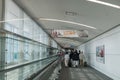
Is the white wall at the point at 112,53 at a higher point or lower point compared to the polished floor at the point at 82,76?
higher

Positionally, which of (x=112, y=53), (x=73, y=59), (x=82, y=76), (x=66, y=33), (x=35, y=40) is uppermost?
(x=66, y=33)

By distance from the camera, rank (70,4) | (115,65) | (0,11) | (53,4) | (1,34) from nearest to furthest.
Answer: (1,34) → (0,11) → (70,4) → (53,4) → (115,65)

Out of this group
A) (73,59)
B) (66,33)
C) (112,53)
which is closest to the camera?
(112,53)

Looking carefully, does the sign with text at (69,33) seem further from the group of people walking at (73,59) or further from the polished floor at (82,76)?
the group of people walking at (73,59)

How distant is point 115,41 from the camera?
12.6 metres

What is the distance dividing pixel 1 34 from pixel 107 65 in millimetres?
11487

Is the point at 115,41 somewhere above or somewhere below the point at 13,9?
below

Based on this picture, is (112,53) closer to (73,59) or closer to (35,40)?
(35,40)

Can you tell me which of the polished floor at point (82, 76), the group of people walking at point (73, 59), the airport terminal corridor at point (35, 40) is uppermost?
the airport terminal corridor at point (35, 40)

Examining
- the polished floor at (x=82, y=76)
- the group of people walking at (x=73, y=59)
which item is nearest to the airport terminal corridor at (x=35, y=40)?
the polished floor at (x=82, y=76)

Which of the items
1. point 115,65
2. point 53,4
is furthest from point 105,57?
point 53,4

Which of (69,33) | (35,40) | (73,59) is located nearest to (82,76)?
(69,33)

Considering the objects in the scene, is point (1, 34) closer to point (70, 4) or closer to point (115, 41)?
point (70, 4)

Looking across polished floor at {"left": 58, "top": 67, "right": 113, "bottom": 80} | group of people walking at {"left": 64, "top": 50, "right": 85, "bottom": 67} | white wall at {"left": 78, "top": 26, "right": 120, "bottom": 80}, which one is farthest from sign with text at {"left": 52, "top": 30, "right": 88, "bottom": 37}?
group of people walking at {"left": 64, "top": 50, "right": 85, "bottom": 67}
